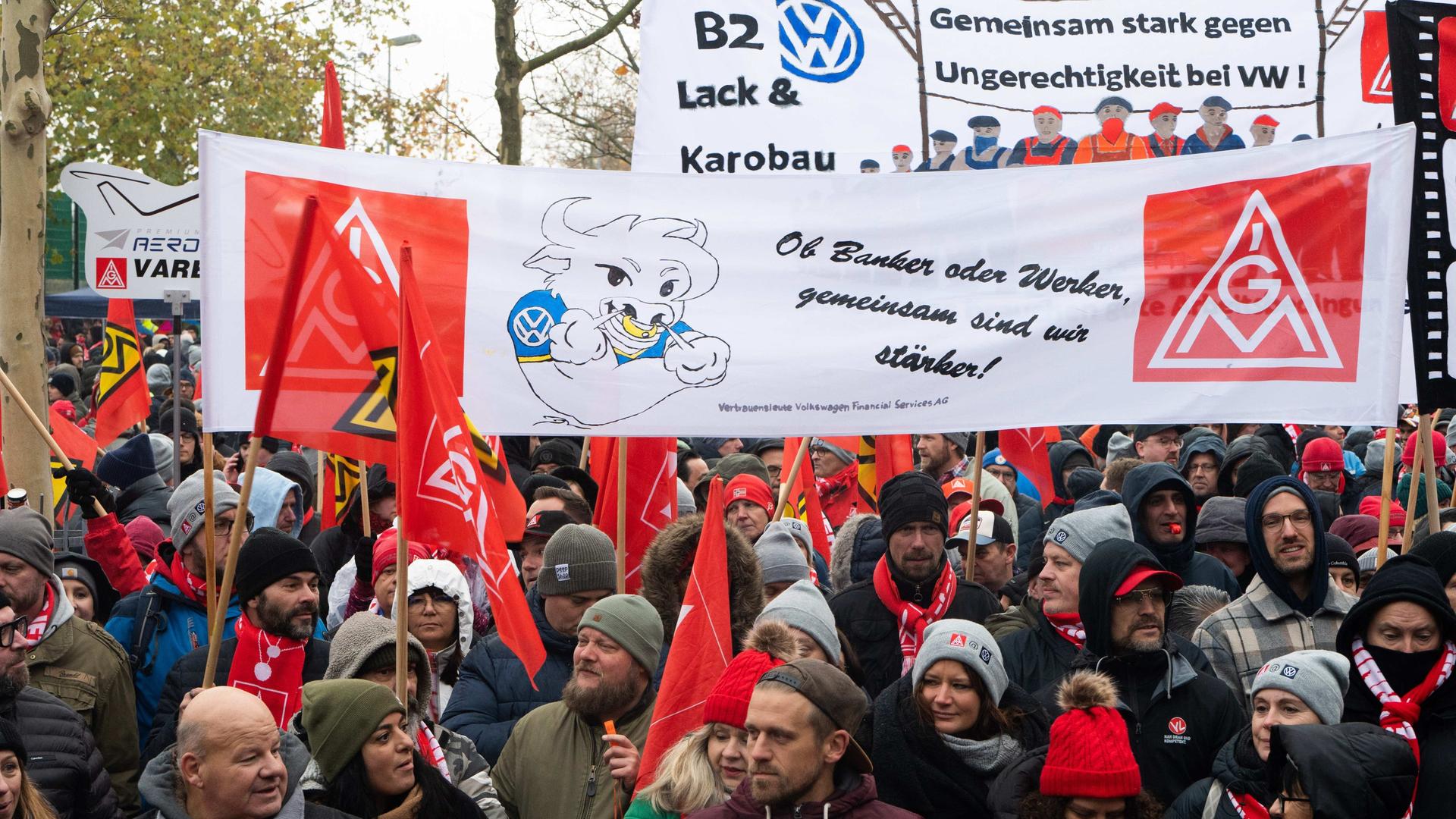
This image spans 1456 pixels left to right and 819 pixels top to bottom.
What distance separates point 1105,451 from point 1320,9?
7155 mm

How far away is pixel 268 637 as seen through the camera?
5.53 m

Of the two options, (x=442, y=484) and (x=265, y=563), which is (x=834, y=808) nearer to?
(x=442, y=484)

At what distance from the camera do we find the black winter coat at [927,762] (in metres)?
4.72

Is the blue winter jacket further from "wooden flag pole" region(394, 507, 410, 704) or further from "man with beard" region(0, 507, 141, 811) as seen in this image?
"wooden flag pole" region(394, 507, 410, 704)

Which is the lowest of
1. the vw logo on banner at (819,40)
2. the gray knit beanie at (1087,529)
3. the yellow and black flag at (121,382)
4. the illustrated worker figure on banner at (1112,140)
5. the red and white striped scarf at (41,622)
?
the red and white striped scarf at (41,622)

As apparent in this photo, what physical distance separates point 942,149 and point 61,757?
3810 mm

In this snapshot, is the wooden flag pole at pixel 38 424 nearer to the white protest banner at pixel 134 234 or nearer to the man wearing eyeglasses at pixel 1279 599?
the white protest banner at pixel 134 234

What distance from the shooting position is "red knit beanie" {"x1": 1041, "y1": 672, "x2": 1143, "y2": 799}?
4223 millimetres

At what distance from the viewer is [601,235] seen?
19.2 feet

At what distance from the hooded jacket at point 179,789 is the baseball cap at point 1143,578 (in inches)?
94.6

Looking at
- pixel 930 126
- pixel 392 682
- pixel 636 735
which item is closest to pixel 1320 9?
pixel 930 126

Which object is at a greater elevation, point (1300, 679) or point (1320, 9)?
point (1320, 9)

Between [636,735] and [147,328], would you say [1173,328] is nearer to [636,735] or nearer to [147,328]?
[636,735]

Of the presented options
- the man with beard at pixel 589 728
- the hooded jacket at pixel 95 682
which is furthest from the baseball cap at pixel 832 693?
the hooded jacket at pixel 95 682
